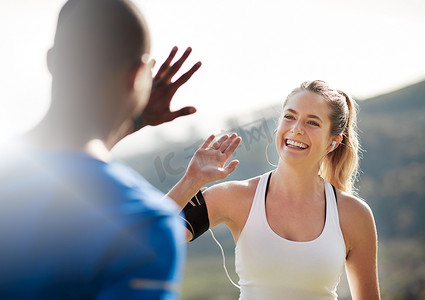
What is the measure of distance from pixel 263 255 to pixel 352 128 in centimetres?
119

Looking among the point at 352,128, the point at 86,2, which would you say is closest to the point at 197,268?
the point at 352,128

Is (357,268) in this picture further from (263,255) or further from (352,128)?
(352,128)

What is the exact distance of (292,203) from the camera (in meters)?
3.03

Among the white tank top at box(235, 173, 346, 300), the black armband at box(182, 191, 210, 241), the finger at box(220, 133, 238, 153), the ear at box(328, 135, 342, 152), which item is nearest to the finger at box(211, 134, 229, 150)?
the finger at box(220, 133, 238, 153)

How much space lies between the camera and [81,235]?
0.83 m

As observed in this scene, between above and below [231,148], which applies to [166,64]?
above

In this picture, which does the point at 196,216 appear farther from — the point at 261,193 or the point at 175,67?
the point at 175,67

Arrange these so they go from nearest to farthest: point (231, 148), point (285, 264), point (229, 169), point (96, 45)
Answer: point (96, 45) → point (229, 169) → point (231, 148) → point (285, 264)

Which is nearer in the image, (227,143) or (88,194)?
(88,194)

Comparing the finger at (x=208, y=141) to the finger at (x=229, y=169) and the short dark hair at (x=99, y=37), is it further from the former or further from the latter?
the short dark hair at (x=99, y=37)

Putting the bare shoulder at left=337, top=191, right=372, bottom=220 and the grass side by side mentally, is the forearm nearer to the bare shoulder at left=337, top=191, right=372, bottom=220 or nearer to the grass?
the bare shoulder at left=337, top=191, right=372, bottom=220

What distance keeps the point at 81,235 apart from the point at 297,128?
2.30 metres

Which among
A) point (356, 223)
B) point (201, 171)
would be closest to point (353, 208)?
point (356, 223)

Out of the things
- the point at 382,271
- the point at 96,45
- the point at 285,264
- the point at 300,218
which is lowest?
the point at 382,271
